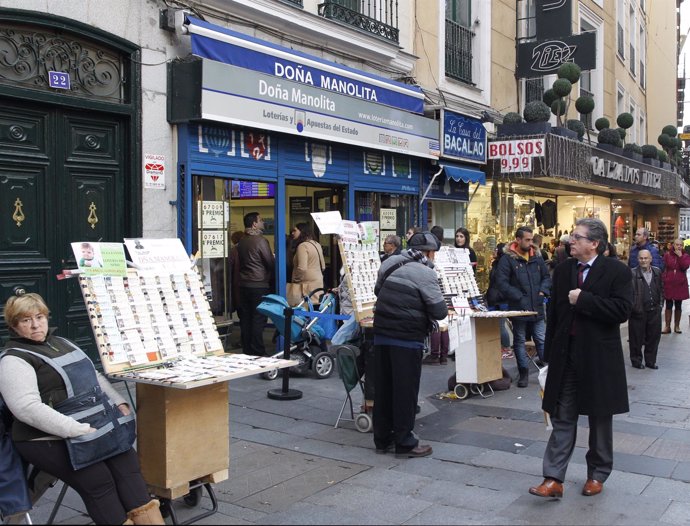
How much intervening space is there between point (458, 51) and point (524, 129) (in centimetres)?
213

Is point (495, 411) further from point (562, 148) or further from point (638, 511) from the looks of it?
point (562, 148)

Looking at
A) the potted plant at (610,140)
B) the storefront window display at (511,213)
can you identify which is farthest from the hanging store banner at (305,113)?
the potted plant at (610,140)

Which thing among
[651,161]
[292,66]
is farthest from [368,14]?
[651,161]

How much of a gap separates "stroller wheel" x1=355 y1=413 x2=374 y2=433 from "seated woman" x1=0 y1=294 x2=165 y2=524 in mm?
2953

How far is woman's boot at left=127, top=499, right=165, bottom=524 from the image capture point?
4.02 meters

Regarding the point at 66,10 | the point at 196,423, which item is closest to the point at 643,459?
the point at 196,423

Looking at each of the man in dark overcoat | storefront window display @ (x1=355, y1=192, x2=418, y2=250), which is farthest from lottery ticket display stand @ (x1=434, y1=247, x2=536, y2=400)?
storefront window display @ (x1=355, y1=192, x2=418, y2=250)

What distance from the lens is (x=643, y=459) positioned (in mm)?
6137

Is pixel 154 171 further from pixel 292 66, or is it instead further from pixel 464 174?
pixel 464 174

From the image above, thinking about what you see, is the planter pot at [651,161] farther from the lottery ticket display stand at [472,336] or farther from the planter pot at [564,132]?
the lottery ticket display stand at [472,336]

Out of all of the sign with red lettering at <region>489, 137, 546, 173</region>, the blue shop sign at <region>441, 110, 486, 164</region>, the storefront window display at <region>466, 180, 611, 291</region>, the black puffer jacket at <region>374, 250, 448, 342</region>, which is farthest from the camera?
the storefront window display at <region>466, 180, 611, 291</region>

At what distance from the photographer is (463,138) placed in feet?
47.2

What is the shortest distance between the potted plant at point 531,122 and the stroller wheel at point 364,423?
9624 millimetres

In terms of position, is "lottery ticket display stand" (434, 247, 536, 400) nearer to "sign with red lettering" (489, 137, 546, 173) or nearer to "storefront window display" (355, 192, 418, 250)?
"storefront window display" (355, 192, 418, 250)
